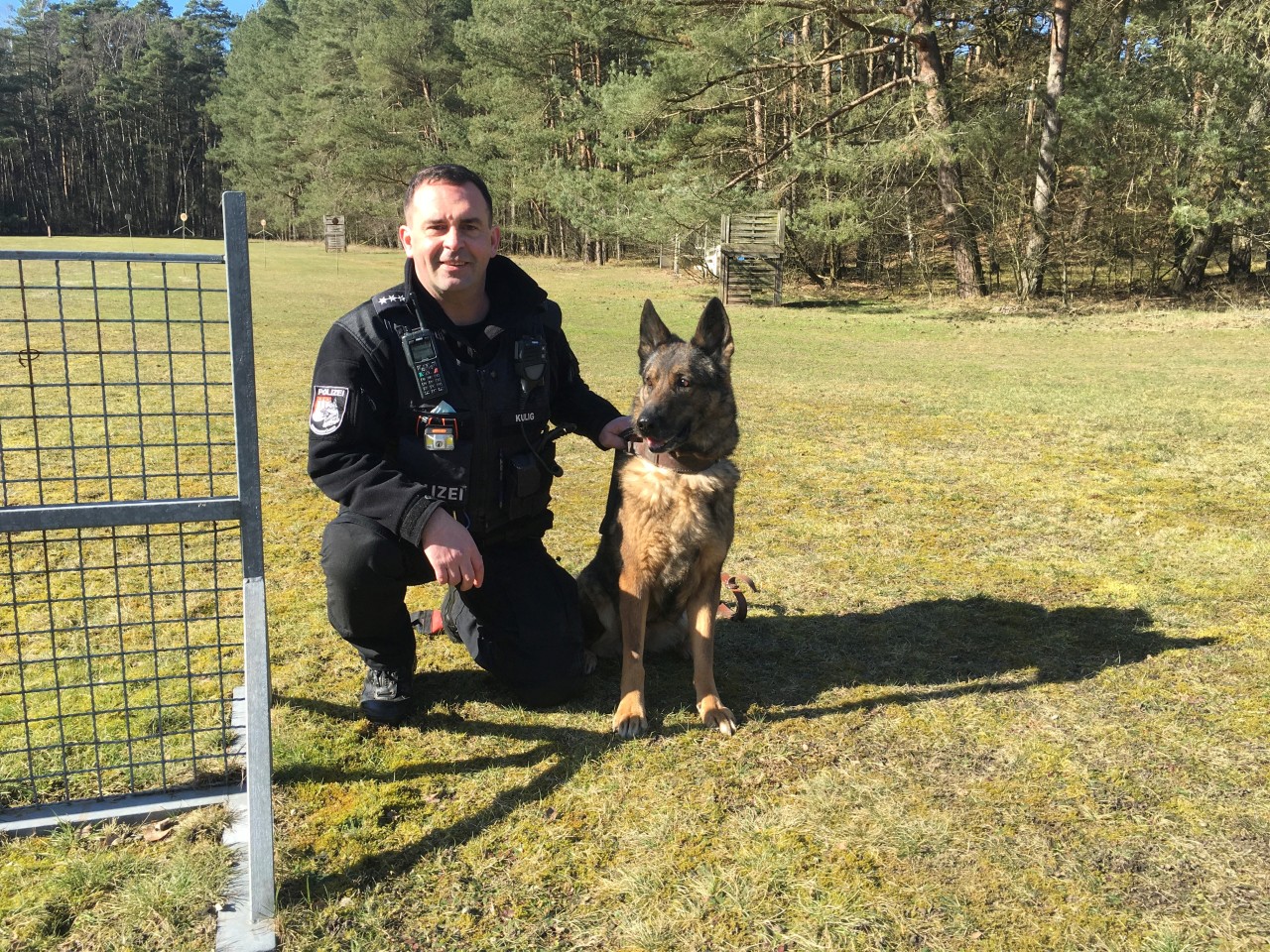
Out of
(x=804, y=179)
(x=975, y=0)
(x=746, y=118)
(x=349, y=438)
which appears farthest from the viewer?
(x=746, y=118)

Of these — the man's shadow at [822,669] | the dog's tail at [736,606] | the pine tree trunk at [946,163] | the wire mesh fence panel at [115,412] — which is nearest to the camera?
the man's shadow at [822,669]

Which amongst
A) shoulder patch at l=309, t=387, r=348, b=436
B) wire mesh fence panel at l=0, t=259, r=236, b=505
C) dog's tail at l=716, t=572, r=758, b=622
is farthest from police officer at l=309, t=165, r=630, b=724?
dog's tail at l=716, t=572, r=758, b=622

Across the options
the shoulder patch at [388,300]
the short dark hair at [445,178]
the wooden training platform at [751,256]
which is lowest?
the shoulder patch at [388,300]

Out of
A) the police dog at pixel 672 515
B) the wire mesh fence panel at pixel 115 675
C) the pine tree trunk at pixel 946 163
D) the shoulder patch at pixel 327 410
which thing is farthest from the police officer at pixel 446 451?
the pine tree trunk at pixel 946 163

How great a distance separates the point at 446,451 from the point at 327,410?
460mm

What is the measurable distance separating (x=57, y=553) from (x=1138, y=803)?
17.5ft

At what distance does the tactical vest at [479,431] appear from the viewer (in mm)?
3127

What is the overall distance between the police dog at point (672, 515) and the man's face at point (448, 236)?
0.76m

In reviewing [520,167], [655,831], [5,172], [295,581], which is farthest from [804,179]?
[5,172]

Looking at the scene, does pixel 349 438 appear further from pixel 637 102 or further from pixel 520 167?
pixel 520 167

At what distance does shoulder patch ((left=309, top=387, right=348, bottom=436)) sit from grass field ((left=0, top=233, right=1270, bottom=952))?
3.72 feet

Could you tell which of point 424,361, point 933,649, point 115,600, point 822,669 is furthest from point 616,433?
point 115,600

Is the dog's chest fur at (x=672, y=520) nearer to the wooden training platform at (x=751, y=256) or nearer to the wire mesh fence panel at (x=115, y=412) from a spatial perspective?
the wire mesh fence panel at (x=115, y=412)

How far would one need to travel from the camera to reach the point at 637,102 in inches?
873
